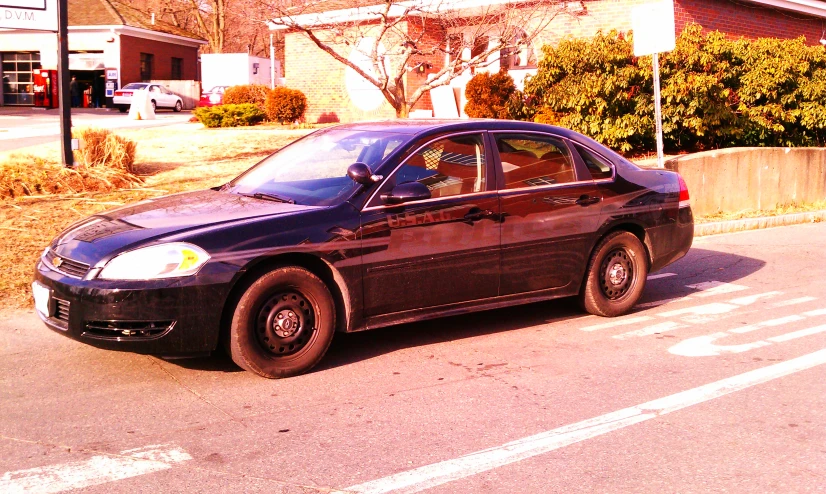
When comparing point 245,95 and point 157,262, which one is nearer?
point 157,262

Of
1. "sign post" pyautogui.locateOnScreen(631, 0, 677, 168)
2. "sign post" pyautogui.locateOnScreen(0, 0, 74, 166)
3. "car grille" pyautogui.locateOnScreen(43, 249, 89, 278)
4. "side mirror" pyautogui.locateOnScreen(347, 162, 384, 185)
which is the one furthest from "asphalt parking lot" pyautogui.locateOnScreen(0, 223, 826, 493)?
"sign post" pyautogui.locateOnScreen(0, 0, 74, 166)

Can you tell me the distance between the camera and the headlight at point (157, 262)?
5.35 m

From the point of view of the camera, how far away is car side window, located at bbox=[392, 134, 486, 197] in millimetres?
6398

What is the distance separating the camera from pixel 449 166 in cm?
657

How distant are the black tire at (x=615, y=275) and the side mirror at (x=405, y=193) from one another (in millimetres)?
1922

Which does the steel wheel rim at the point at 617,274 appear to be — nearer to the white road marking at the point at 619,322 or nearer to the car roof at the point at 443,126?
the white road marking at the point at 619,322

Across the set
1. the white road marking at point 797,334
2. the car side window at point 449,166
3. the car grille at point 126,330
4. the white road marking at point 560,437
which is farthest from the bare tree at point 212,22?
the white road marking at point 560,437

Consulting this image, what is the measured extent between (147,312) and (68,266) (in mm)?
703

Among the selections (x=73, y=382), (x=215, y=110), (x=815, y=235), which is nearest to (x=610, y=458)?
(x=73, y=382)

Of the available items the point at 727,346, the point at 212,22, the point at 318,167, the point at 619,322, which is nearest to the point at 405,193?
the point at 318,167

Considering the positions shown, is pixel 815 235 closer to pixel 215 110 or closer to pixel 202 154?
pixel 202 154

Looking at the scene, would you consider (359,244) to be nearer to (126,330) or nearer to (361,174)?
(361,174)

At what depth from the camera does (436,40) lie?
76.2 ft

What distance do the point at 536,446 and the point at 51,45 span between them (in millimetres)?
46571
